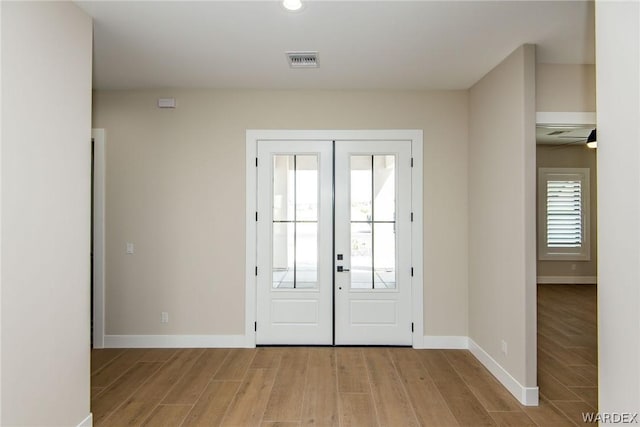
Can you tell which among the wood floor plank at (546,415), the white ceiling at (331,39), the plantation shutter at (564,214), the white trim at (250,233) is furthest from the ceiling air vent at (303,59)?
the plantation shutter at (564,214)

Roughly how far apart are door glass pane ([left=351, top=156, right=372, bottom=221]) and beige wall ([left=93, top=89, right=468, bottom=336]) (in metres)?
0.43

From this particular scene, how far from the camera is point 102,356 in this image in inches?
145

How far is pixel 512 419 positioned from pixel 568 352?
1.78 m

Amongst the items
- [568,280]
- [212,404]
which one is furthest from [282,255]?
[568,280]

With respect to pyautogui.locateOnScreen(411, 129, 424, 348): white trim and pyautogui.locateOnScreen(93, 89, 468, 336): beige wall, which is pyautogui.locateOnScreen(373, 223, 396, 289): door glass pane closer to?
pyautogui.locateOnScreen(411, 129, 424, 348): white trim

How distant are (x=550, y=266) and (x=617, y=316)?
708cm

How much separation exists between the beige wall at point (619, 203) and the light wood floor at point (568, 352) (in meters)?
1.68

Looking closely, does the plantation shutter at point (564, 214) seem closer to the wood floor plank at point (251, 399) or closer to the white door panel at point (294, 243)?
the white door panel at point (294, 243)

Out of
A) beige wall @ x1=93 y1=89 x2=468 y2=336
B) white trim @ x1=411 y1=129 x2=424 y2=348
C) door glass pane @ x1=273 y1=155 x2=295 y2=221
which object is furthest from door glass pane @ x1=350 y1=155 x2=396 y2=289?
door glass pane @ x1=273 y1=155 x2=295 y2=221

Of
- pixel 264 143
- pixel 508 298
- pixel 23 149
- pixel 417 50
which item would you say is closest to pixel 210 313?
pixel 264 143

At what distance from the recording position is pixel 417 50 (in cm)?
296

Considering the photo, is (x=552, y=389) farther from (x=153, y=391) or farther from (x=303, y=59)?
(x=303, y=59)

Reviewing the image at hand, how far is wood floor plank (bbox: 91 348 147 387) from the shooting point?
10.4 ft

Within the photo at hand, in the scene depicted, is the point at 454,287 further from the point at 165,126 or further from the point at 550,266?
the point at 550,266
